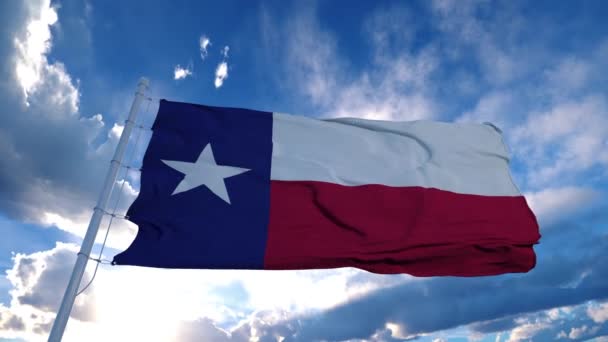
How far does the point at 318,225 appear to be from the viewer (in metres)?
10.3

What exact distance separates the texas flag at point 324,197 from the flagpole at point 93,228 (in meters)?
0.70

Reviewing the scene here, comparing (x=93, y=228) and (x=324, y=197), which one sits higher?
(x=324, y=197)

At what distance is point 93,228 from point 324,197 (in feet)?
16.4

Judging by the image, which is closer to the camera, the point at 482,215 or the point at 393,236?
the point at 393,236

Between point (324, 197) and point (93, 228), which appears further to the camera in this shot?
point (324, 197)

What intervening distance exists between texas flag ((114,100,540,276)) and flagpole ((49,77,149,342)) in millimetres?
696

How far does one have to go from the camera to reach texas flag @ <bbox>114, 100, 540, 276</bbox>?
940 centimetres

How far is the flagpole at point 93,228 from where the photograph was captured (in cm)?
722

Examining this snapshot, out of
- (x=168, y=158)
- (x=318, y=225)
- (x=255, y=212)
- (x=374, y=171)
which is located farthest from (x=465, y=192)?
(x=168, y=158)

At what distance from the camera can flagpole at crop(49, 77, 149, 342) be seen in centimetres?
722

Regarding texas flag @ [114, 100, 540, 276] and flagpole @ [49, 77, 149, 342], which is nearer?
flagpole @ [49, 77, 149, 342]

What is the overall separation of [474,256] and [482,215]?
107 cm

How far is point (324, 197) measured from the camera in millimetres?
10797

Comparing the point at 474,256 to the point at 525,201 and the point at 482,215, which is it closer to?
the point at 482,215
